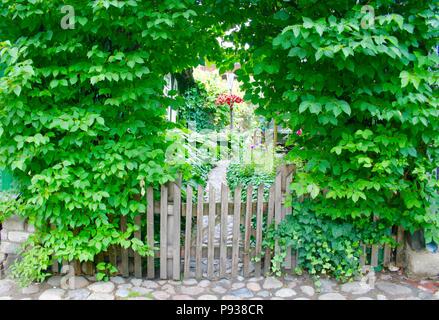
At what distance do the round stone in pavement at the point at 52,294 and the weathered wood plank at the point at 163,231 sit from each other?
0.86 meters

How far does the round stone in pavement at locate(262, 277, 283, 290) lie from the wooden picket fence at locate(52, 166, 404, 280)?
118mm

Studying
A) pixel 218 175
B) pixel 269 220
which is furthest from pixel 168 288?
pixel 218 175

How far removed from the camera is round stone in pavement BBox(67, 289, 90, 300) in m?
3.21

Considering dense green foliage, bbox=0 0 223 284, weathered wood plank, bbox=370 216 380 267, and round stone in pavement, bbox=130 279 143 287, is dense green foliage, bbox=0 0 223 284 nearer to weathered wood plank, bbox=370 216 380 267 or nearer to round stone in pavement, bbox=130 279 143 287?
round stone in pavement, bbox=130 279 143 287

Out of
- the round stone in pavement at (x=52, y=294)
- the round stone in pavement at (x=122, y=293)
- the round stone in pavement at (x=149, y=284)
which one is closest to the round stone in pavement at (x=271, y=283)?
the round stone in pavement at (x=149, y=284)

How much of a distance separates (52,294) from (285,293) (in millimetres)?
1949

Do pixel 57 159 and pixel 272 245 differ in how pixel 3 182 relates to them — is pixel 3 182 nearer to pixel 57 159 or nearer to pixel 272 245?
pixel 57 159

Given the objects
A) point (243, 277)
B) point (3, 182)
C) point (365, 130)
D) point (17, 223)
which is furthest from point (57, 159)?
point (365, 130)

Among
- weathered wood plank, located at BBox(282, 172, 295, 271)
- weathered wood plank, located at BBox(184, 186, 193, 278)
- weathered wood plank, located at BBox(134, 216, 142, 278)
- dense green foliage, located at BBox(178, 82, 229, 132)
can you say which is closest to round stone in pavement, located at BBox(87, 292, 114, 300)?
weathered wood plank, located at BBox(134, 216, 142, 278)

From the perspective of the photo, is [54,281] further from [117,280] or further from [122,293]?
[122,293]

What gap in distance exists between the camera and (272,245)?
3.59 metres

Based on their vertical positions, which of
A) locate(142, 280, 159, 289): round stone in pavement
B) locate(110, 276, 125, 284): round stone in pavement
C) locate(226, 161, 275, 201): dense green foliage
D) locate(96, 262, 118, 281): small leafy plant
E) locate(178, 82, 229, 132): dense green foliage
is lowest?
locate(142, 280, 159, 289): round stone in pavement

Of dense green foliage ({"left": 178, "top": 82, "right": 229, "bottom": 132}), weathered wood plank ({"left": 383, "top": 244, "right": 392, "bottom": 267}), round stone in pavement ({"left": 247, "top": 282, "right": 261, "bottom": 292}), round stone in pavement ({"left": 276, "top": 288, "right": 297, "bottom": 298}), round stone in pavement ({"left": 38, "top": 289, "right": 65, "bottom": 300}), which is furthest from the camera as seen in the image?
dense green foliage ({"left": 178, "top": 82, "right": 229, "bottom": 132})

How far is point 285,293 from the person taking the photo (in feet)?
11.0
